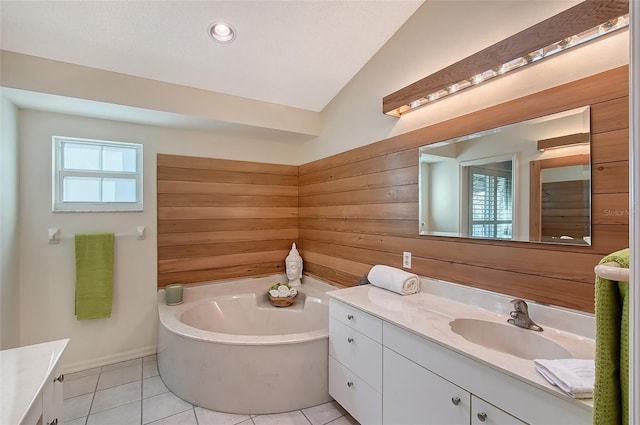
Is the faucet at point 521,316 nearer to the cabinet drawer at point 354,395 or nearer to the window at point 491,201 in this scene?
the window at point 491,201

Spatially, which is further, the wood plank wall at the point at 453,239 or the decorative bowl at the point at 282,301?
the decorative bowl at the point at 282,301

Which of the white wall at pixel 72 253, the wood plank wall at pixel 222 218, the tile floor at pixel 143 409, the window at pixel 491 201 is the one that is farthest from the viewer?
the wood plank wall at pixel 222 218

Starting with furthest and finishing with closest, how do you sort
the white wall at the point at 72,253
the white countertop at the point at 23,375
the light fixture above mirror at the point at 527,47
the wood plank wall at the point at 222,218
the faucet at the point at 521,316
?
the wood plank wall at the point at 222,218 → the white wall at the point at 72,253 → the faucet at the point at 521,316 → the light fixture above mirror at the point at 527,47 → the white countertop at the point at 23,375

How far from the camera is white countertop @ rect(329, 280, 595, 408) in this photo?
1073 mm

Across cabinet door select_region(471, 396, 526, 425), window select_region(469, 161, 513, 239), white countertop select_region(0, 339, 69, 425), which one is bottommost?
cabinet door select_region(471, 396, 526, 425)

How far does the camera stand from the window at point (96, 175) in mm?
2514

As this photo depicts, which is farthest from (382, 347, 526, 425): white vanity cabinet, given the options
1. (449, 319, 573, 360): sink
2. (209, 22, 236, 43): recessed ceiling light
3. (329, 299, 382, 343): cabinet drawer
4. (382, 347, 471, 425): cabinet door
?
(209, 22, 236, 43): recessed ceiling light

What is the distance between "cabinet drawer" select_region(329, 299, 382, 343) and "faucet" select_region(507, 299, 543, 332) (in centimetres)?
65

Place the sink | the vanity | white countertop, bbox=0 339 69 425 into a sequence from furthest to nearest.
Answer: the sink < the vanity < white countertop, bbox=0 339 69 425

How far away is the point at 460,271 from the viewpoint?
1.81 meters

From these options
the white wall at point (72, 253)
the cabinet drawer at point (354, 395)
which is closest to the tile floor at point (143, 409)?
the cabinet drawer at point (354, 395)

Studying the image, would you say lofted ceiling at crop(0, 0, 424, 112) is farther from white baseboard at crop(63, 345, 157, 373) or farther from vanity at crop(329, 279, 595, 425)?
white baseboard at crop(63, 345, 157, 373)

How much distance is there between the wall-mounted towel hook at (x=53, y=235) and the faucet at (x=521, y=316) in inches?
131

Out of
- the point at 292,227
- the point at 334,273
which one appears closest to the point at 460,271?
the point at 334,273
